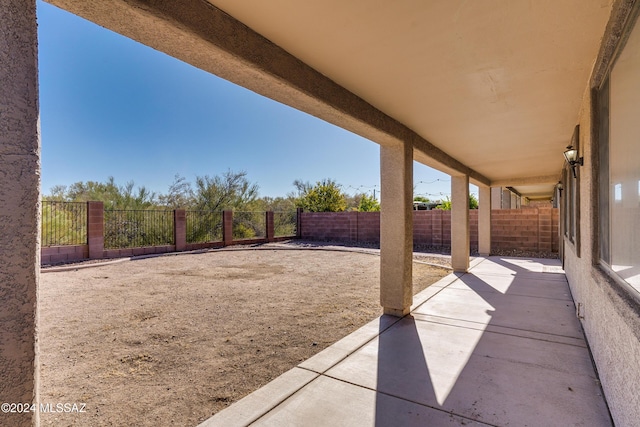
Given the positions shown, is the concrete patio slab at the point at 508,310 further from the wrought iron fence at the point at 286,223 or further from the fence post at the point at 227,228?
the wrought iron fence at the point at 286,223

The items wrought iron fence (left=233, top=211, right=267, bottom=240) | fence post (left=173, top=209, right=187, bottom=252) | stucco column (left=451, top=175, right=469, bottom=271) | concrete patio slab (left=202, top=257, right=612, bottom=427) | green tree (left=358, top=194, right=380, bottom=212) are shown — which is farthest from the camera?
green tree (left=358, top=194, right=380, bottom=212)

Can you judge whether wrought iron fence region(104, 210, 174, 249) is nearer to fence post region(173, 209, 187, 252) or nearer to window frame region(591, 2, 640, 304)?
fence post region(173, 209, 187, 252)

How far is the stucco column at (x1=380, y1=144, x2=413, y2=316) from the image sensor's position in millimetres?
4320

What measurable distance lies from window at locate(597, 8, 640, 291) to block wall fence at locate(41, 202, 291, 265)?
1187cm

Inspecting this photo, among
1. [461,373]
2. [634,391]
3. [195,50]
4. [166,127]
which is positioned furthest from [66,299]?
[166,127]

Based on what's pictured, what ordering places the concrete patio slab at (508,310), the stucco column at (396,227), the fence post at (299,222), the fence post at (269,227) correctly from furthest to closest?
1. the fence post at (299,222)
2. the fence post at (269,227)
3. the stucco column at (396,227)
4. the concrete patio slab at (508,310)

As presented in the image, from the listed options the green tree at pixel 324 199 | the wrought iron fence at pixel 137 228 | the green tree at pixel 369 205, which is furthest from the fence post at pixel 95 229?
the green tree at pixel 369 205

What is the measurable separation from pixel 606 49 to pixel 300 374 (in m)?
3.33

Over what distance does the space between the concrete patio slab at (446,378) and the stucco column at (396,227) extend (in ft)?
1.00

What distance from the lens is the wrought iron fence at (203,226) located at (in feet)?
46.4

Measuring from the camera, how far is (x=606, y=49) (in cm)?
207

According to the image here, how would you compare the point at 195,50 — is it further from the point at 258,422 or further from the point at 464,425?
the point at 464,425

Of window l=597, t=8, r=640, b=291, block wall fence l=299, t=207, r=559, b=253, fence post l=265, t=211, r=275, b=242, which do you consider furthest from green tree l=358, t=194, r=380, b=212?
window l=597, t=8, r=640, b=291

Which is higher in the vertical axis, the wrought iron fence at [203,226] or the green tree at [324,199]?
the green tree at [324,199]
